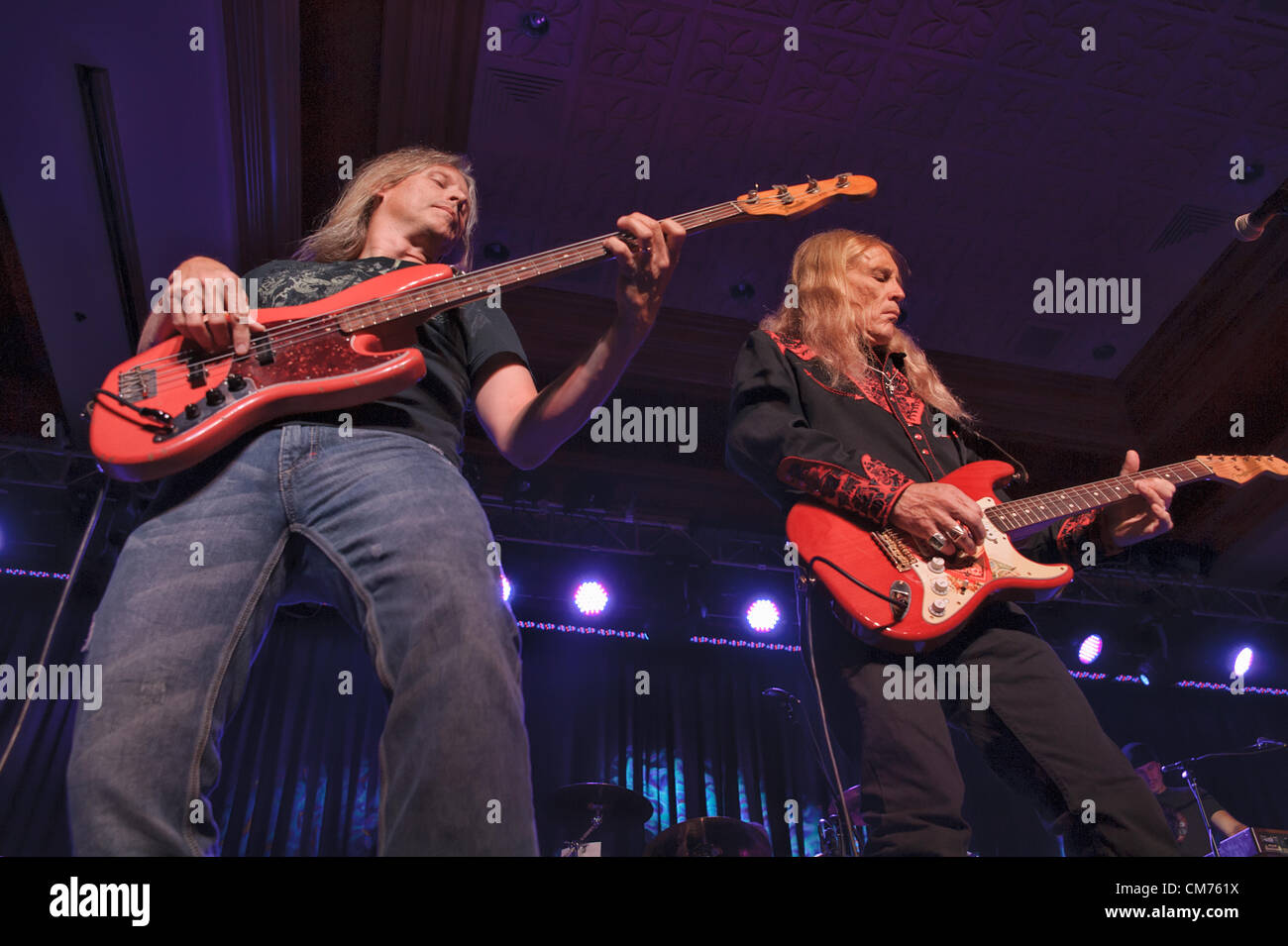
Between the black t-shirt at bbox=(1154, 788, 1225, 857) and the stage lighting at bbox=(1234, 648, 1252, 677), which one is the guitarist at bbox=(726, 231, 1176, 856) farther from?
the stage lighting at bbox=(1234, 648, 1252, 677)

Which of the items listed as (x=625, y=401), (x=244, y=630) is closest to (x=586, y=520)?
(x=625, y=401)

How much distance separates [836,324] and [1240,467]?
121 cm

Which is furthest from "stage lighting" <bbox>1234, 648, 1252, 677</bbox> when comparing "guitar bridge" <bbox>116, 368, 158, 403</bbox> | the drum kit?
"guitar bridge" <bbox>116, 368, 158, 403</bbox>

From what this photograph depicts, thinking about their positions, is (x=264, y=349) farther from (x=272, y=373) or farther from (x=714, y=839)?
(x=714, y=839)

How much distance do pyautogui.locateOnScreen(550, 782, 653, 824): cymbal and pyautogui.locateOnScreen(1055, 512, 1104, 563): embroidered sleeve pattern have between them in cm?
331

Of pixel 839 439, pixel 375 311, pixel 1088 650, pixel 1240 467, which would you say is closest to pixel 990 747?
pixel 839 439

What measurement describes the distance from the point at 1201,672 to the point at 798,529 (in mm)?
6222

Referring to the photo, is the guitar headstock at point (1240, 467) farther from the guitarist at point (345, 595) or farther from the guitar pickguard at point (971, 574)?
the guitarist at point (345, 595)

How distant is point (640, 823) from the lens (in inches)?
215

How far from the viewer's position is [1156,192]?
5.32 m

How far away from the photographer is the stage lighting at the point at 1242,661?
728cm

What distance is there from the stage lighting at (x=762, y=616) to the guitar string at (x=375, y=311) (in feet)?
16.7

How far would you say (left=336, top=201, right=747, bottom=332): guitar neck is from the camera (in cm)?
181
